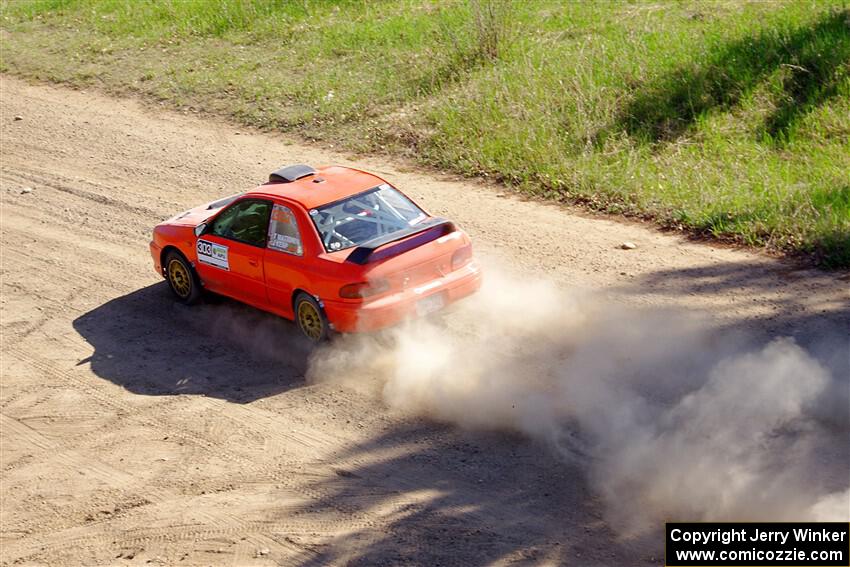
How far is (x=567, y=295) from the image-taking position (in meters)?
10.8

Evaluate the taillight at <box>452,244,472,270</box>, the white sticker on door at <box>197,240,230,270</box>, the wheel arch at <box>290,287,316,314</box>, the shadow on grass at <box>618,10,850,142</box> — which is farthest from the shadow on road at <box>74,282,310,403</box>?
the shadow on grass at <box>618,10,850,142</box>

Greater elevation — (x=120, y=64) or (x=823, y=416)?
(x=120, y=64)

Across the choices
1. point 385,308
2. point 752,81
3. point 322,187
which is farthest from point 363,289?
point 752,81

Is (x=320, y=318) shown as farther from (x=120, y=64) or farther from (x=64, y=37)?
(x=64, y=37)

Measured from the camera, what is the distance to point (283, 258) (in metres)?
10.2

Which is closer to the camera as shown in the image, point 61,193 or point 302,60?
point 61,193

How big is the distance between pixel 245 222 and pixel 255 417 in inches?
91.8

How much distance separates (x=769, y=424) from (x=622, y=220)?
5257 mm

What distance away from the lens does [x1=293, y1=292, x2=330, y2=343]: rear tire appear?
9.84m

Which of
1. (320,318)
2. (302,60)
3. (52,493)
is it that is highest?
(302,60)

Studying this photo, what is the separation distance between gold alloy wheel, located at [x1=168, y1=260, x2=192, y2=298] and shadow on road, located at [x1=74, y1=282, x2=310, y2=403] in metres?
0.17

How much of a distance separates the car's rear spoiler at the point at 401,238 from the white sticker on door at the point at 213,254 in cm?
183

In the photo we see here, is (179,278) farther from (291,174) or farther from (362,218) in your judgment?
(362,218)

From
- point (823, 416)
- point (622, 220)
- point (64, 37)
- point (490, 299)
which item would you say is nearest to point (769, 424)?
point (823, 416)
